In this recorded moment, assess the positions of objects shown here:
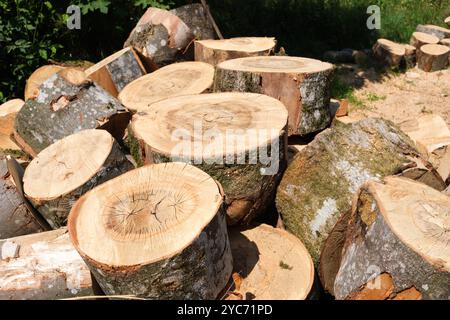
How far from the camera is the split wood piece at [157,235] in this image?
2.13m

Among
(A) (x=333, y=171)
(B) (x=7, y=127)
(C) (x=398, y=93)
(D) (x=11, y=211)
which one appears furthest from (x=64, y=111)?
(C) (x=398, y=93)

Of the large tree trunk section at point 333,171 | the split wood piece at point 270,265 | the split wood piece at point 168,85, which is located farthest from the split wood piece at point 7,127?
the large tree trunk section at point 333,171

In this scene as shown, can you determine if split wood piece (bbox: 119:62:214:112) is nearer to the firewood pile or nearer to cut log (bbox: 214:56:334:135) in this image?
the firewood pile

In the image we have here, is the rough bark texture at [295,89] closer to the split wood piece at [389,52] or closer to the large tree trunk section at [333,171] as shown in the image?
the large tree trunk section at [333,171]

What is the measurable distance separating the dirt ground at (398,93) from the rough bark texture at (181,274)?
393 cm

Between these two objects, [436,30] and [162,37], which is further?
[436,30]

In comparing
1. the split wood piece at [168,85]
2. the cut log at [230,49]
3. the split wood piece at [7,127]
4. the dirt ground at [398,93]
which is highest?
the cut log at [230,49]

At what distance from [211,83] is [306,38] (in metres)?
4.87

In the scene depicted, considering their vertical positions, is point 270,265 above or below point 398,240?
below

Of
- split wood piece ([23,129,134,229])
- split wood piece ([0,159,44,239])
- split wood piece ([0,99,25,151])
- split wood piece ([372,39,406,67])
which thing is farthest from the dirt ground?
split wood piece ([0,159,44,239])

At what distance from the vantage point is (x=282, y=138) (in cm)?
285

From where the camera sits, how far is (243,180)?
2.76 m

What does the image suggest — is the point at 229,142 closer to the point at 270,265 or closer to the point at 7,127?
the point at 270,265

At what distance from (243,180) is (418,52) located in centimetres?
606
